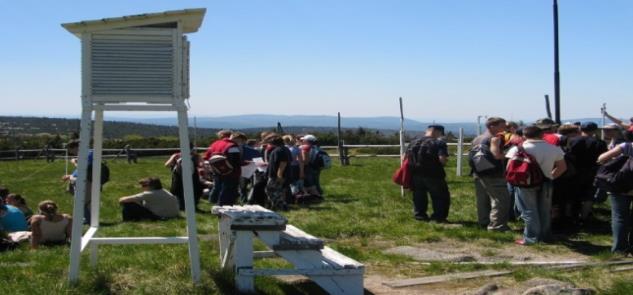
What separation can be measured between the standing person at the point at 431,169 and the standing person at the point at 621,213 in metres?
3.16

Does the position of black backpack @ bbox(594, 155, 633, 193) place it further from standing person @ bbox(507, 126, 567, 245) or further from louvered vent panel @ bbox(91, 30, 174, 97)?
louvered vent panel @ bbox(91, 30, 174, 97)

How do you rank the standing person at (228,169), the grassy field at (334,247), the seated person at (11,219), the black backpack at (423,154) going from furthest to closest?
1. the standing person at (228,169)
2. the black backpack at (423,154)
3. the seated person at (11,219)
4. the grassy field at (334,247)

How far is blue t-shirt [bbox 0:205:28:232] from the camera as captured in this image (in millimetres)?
10070

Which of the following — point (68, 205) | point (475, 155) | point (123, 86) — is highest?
point (123, 86)

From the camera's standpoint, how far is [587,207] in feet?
35.0

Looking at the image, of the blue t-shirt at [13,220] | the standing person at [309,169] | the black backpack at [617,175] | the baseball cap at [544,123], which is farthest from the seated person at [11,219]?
the black backpack at [617,175]

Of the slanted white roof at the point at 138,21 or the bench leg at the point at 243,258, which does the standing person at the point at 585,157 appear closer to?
the bench leg at the point at 243,258

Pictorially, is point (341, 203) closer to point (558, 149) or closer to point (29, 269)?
point (558, 149)

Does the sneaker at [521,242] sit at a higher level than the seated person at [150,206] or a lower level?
lower

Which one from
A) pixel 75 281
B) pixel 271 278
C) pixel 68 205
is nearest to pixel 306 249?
pixel 271 278

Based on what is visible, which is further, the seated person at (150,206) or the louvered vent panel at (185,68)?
the seated person at (150,206)

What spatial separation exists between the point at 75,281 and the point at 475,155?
561cm

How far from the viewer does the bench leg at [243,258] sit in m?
6.06

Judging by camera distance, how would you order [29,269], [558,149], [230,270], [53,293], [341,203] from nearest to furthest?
[53,293] < [230,270] < [29,269] < [558,149] < [341,203]
